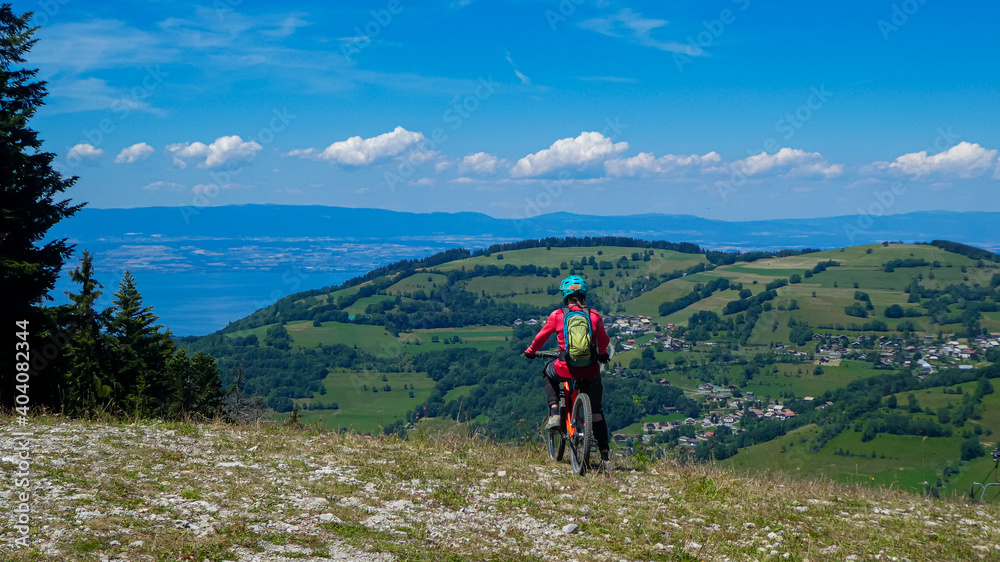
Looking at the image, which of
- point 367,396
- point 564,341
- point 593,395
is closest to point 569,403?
point 593,395

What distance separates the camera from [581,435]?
7758 mm

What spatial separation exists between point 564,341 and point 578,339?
264 millimetres

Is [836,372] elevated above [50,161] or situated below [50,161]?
below

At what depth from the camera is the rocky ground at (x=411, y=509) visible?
482cm

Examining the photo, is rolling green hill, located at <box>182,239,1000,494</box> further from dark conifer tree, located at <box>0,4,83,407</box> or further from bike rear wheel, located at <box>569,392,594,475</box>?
bike rear wheel, located at <box>569,392,594,475</box>

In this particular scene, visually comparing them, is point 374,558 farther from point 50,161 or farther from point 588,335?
point 50,161

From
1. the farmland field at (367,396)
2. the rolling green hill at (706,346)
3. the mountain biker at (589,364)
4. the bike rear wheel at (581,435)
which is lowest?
the farmland field at (367,396)

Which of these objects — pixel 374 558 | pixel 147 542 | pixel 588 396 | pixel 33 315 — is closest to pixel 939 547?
pixel 588 396

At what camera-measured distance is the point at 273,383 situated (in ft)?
340

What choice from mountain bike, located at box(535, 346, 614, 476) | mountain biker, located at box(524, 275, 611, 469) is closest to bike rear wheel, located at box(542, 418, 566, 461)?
mountain bike, located at box(535, 346, 614, 476)

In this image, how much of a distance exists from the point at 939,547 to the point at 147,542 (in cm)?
663

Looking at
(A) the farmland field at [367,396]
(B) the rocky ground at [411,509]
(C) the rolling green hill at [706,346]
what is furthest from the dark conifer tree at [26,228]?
(A) the farmland field at [367,396]

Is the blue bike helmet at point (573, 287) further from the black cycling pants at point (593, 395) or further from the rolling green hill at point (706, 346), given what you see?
the rolling green hill at point (706, 346)

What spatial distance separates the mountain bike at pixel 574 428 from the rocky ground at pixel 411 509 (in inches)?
9.1
